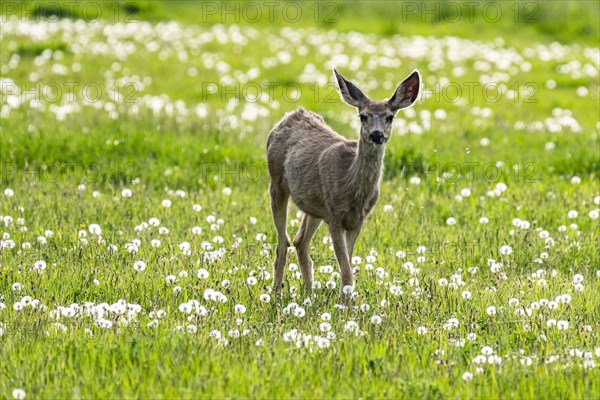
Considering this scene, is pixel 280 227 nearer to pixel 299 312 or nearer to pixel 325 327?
pixel 299 312

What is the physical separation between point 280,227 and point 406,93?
1.68 meters

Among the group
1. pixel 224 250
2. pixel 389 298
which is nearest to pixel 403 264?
pixel 389 298

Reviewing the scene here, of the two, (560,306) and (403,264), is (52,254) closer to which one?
(403,264)

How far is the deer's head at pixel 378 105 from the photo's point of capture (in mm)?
7840

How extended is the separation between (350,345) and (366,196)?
184 centimetres

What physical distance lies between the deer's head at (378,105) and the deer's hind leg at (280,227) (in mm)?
1162

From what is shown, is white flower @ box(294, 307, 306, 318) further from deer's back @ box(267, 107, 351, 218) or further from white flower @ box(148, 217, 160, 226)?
white flower @ box(148, 217, 160, 226)

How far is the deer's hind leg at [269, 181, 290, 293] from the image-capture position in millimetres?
8742

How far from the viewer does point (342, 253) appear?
8.05 meters

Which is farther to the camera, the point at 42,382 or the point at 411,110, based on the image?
the point at 411,110

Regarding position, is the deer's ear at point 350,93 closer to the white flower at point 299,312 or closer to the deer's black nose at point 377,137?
the deer's black nose at point 377,137

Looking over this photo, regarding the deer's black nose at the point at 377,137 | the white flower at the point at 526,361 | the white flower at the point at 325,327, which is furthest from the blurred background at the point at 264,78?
the white flower at the point at 526,361

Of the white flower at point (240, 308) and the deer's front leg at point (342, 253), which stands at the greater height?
the deer's front leg at point (342, 253)

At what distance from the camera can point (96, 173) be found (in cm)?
1248
